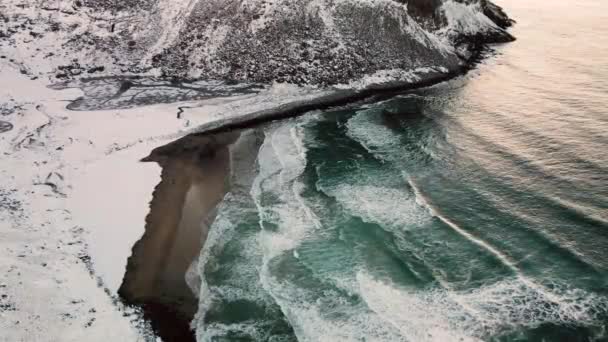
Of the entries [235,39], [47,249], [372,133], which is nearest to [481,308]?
[372,133]

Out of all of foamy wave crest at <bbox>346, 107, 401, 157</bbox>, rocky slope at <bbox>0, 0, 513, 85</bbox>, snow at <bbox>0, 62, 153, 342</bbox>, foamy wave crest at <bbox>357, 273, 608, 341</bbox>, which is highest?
rocky slope at <bbox>0, 0, 513, 85</bbox>

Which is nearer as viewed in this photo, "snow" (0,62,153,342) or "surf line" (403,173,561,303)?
"snow" (0,62,153,342)

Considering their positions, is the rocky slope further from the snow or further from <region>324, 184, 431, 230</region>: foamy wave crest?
<region>324, 184, 431, 230</region>: foamy wave crest

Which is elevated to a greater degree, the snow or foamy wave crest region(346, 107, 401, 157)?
foamy wave crest region(346, 107, 401, 157)

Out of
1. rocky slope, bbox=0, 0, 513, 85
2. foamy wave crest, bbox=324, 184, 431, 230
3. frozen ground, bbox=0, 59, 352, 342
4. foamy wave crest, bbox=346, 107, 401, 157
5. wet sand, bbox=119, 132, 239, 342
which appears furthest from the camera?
rocky slope, bbox=0, 0, 513, 85

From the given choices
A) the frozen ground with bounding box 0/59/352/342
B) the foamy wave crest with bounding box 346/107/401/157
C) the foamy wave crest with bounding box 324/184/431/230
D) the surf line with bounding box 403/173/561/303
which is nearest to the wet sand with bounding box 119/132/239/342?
the frozen ground with bounding box 0/59/352/342

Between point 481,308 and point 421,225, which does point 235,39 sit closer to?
point 421,225
